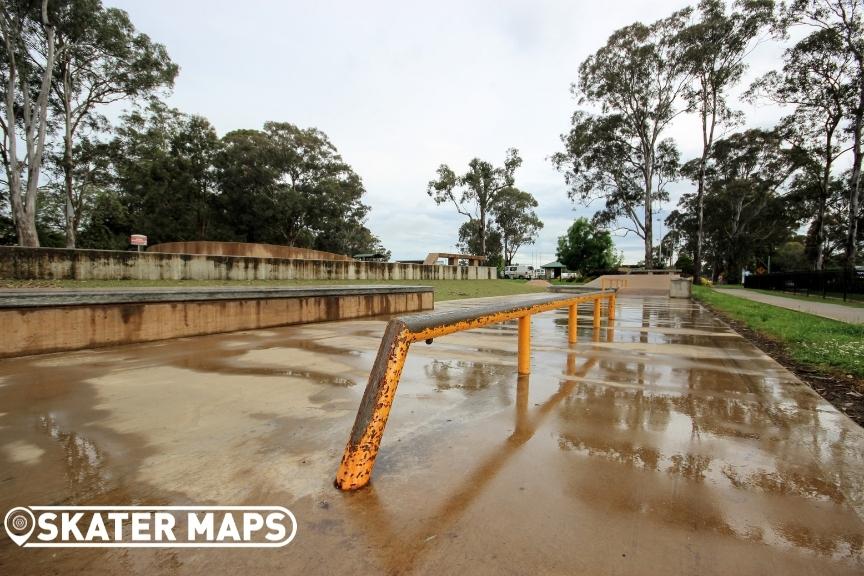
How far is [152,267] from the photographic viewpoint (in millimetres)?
12188

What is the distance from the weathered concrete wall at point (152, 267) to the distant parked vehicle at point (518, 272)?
134ft

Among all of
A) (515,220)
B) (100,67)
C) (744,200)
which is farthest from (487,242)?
(100,67)

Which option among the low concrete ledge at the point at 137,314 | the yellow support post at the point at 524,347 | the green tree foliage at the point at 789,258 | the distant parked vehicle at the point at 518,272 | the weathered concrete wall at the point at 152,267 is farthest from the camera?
the distant parked vehicle at the point at 518,272

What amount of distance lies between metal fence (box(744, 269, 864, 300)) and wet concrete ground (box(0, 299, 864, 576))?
1624 centimetres

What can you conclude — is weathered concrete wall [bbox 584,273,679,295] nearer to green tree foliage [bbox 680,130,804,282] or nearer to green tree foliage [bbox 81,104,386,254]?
green tree foliage [bbox 680,130,804,282]

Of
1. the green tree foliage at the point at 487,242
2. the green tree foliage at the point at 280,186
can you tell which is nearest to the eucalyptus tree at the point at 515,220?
the green tree foliage at the point at 487,242

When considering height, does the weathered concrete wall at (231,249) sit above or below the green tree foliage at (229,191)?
below

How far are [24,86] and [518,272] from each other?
171 feet

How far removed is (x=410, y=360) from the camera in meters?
4.73

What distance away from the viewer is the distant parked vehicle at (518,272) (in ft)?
190

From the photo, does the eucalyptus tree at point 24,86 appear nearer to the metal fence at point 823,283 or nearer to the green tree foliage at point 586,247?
the metal fence at point 823,283

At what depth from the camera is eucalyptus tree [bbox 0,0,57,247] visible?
53.0ft

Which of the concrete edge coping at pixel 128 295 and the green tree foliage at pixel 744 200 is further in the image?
the green tree foliage at pixel 744 200

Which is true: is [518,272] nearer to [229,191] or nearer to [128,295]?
[229,191]
